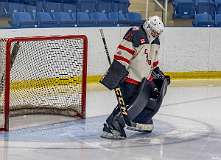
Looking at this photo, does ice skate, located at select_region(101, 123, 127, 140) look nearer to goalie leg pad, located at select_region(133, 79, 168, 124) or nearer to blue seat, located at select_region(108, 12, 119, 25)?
goalie leg pad, located at select_region(133, 79, 168, 124)

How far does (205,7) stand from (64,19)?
9.68 feet

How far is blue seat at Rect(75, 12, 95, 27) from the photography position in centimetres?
932

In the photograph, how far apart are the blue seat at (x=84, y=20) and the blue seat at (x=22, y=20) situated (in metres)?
0.72

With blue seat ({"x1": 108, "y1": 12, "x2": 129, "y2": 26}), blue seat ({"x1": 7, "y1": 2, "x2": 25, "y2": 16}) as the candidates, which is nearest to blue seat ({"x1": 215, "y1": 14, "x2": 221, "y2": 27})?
blue seat ({"x1": 108, "y1": 12, "x2": 129, "y2": 26})

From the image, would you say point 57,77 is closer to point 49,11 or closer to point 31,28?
point 31,28

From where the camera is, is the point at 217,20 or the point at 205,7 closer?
the point at 217,20

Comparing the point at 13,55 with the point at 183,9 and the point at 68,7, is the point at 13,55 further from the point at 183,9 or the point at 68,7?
the point at 183,9

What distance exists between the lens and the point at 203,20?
10.6 m

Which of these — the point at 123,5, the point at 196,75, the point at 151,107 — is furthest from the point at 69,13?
the point at 151,107

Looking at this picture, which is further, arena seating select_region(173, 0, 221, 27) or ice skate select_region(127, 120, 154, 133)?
arena seating select_region(173, 0, 221, 27)

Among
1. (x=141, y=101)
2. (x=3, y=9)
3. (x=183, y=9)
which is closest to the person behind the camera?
(x=141, y=101)

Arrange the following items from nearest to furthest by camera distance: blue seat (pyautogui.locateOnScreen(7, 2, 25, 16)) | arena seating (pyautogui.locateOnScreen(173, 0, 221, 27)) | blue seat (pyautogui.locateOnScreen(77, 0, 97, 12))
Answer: blue seat (pyautogui.locateOnScreen(7, 2, 25, 16)), blue seat (pyautogui.locateOnScreen(77, 0, 97, 12)), arena seating (pyautogui.locateOnScreen(173, 0, 221, 27))

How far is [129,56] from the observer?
542cm

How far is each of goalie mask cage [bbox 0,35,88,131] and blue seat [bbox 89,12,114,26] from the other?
251 cm
